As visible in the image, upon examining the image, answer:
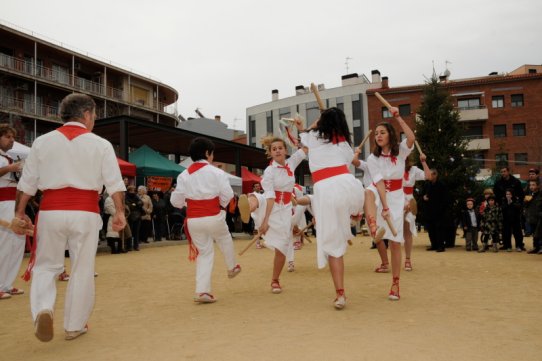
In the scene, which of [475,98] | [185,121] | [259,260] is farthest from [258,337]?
[185,121]

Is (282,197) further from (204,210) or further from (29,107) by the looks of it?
(29,107)

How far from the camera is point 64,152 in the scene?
13.1ft

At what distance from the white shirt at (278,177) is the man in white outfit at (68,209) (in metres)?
2.79

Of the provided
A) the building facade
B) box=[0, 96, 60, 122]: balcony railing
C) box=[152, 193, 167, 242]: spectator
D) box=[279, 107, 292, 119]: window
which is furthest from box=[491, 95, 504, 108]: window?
box=[0, 96, 60, 122]: balcony railing

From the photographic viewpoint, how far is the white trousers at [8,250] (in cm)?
597

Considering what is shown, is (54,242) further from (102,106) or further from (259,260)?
(102,106)

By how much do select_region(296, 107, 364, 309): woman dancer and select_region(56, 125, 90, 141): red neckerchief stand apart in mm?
2489

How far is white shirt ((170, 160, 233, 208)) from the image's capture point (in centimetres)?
553

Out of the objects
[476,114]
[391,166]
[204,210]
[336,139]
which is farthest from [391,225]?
[476,114]

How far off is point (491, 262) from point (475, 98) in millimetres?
42135

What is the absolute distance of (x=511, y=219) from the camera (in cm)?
1155

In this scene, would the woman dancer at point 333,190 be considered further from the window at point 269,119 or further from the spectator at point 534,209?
the window at point 269,119

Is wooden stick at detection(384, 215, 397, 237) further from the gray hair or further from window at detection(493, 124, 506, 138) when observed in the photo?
window at detection(493, 124, 506, 138)

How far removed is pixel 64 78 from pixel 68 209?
4228 centimetres
